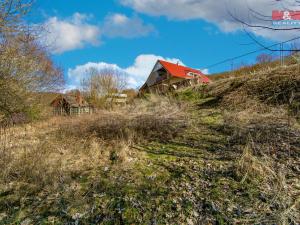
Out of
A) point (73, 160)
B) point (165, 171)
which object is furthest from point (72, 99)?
point (165, 171)

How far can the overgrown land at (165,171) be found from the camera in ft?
9.98

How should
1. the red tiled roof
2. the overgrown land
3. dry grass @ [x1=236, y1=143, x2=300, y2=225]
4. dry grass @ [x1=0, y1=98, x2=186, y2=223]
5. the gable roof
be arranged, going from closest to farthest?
dry grass @ [x1=236, y1=143, x2=300, y2=225], the overgrown land, dry grass @ [x1=0, y1=98, x2=186, y2=223], the gable roof, the red tiled roof

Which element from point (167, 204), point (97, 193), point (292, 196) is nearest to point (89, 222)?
point (97, 193)

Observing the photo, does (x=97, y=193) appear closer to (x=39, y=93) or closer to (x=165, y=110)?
(x=165, y=110)

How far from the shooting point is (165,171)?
3.99 m

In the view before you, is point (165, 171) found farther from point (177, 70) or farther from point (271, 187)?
point (177, 70)

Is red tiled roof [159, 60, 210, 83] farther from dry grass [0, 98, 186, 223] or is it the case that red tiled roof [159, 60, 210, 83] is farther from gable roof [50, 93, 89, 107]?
dry grass [0, 98, 186, 223]

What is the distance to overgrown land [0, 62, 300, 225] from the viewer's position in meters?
3.04

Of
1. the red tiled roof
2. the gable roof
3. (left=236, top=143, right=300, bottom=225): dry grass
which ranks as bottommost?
(left=236, top=143, right=300, bottom=225): dry grass

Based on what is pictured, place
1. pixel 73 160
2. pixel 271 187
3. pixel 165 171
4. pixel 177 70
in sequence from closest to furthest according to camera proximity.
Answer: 1. pixel 271 187
2. pixel 165 171
3. pixel 73 160
4. pixel 177 70

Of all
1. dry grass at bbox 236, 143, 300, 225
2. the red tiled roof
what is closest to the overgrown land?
dry grass at bbox 236, 143, 300, 225

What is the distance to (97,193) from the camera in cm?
362

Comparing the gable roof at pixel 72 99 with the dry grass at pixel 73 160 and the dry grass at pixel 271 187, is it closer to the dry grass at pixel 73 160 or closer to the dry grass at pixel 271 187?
the dry grass at pixel 73 160

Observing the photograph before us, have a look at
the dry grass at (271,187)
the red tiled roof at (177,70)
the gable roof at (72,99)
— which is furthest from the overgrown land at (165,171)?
the red tiled roof at (177,70)
